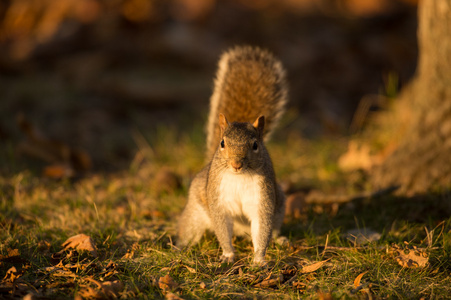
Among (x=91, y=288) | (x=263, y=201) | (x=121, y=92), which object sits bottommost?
(x=91, y=288)

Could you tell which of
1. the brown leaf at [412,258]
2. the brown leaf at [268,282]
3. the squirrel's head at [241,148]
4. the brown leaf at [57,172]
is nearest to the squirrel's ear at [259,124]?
the squirrel's head at [241,148]

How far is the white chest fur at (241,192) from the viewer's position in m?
2.71

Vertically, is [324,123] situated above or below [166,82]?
below

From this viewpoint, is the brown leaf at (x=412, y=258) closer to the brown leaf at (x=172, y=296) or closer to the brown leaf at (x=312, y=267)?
the brown leaf at (x=312, y=267)

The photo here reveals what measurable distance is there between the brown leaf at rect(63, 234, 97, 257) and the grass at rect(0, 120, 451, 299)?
0.03 meters

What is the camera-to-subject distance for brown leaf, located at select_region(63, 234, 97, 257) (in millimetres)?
2778

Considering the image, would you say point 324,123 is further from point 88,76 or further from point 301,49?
point 88,76

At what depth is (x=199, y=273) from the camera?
2602 millimetres

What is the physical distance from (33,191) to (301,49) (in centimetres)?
568

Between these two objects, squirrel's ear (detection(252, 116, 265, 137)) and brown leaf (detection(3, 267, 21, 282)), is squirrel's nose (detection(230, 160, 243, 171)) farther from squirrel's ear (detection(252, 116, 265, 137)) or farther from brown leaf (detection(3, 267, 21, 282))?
brown leaf (detection(3, 267, 21, 282))

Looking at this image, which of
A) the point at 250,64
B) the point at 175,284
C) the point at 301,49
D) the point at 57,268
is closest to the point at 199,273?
the point at 175,284

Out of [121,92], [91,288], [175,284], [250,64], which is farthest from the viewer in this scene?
[121,92]

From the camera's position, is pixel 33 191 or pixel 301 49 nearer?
pixel 33 191

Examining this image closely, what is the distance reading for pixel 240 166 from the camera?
2.56 m
